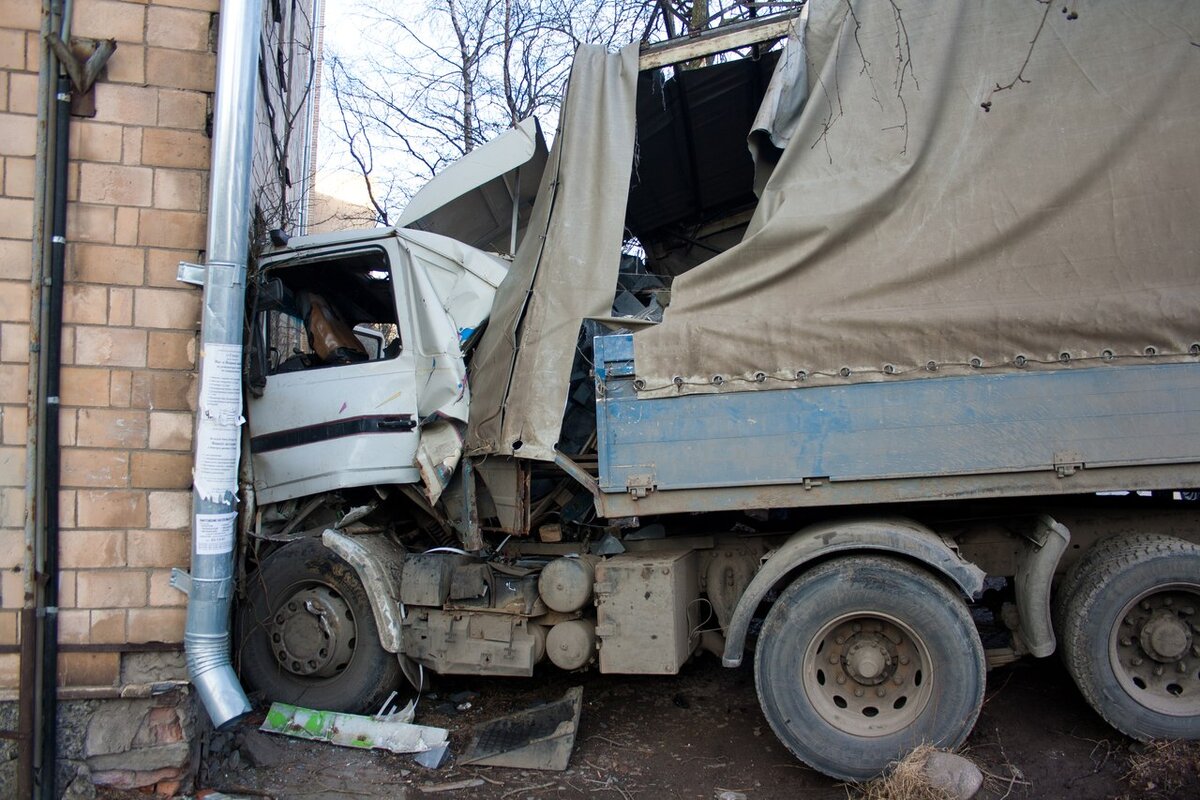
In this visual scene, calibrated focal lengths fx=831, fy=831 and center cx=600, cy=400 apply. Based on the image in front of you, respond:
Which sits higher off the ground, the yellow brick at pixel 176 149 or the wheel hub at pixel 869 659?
the yellow brick at pixel 176 149

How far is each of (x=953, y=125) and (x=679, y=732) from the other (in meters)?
3.39

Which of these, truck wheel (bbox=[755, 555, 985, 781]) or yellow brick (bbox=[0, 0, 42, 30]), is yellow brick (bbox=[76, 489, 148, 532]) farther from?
truck wheel (bbox=[755, 555, 985, 781])

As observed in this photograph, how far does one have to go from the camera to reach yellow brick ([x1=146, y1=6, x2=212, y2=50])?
387cm

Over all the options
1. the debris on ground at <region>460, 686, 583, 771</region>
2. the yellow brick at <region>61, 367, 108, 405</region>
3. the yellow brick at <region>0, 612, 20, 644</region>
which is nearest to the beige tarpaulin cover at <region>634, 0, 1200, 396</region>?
the debris on ground at <region>460, 686, 583, 771</region>

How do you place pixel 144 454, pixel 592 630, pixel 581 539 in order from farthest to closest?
pixel 581 539, pixel 592 630, pixel 144 454

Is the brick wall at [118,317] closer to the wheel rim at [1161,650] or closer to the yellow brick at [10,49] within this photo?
the yellow brick at [10,49]

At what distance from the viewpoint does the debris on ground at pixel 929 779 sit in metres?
3.46

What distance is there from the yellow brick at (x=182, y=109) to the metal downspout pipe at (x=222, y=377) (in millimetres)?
169

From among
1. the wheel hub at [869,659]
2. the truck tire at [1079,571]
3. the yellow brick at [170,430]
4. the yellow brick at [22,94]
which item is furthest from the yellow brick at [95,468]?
the truck tire at [1079,571]

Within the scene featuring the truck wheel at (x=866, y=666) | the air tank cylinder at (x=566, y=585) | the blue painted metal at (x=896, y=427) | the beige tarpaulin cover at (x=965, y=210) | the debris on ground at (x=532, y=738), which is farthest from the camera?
the air tank cylinder at (x=566, y=585)

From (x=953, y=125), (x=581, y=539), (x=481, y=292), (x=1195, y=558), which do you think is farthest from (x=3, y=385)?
(x=1195, y=558)

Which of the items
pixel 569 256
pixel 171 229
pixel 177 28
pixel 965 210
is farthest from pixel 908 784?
pixel 177 28

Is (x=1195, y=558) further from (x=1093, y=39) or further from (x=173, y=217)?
(x=173, y=217)

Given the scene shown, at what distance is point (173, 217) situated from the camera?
3.87 metres
